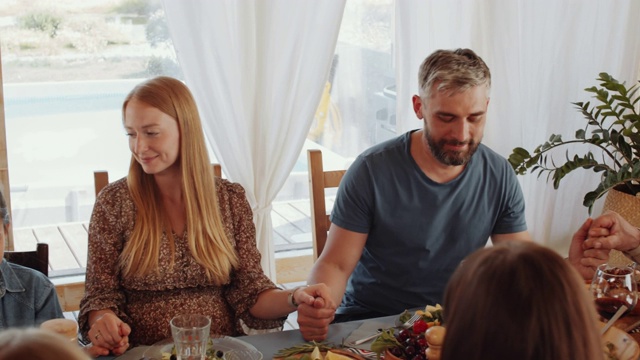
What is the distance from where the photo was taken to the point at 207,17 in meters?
2.92

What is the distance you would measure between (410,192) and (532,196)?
1614 mm

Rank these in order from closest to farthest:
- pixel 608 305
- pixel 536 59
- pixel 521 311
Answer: pixel 521 311
pixel 608 305
pixel 536 59

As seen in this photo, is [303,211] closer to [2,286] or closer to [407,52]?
[407,52]

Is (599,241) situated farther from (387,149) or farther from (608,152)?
(608,152)

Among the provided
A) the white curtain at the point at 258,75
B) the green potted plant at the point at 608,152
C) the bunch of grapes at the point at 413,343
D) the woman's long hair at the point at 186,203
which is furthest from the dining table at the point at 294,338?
the green potted plant at the point at 608,152

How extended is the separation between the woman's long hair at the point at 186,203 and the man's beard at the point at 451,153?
0.63m

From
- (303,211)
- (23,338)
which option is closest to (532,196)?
(303,211)

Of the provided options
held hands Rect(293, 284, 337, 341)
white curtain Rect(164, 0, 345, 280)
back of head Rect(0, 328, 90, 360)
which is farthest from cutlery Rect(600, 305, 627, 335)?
white curtain Rect(164, 0, 345, 280)

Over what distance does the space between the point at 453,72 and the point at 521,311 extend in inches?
54.7

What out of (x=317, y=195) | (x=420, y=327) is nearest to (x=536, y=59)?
(x=317, y=195)

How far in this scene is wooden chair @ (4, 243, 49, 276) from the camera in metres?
2.04

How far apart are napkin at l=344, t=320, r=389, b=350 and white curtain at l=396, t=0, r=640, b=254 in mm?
1666

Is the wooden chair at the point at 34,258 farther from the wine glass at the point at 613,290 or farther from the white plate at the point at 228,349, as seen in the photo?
the wine glass at the point at 613,290

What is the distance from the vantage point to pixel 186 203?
6.72ft
